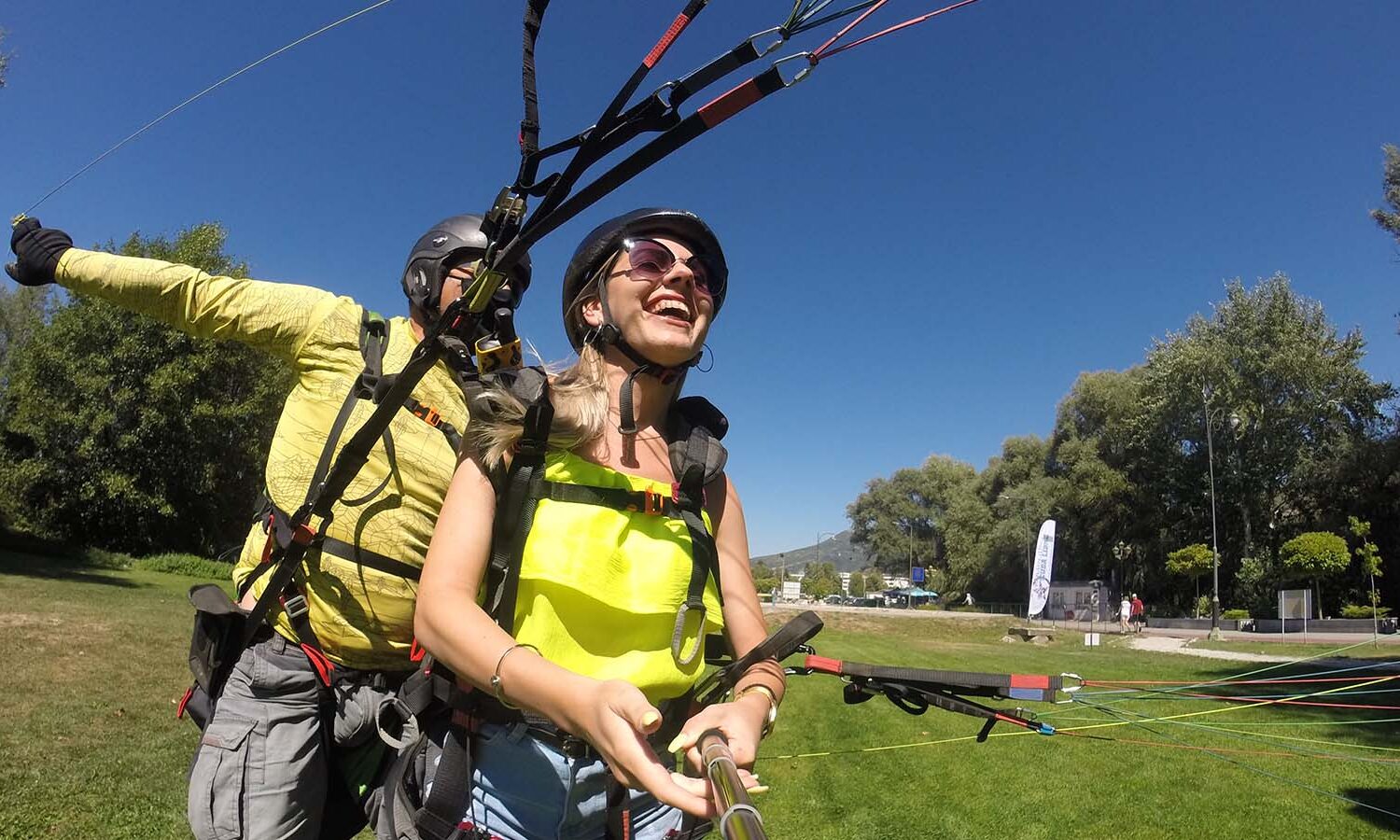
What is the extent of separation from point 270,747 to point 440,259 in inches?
63.0

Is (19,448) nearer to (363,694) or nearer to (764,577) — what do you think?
(363,694)

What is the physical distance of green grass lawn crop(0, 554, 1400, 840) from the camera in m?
6.65

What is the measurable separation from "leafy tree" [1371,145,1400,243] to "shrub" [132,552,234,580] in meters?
47.4

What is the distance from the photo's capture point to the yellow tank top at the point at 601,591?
5.34 ft

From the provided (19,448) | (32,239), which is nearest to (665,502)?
(32,239)

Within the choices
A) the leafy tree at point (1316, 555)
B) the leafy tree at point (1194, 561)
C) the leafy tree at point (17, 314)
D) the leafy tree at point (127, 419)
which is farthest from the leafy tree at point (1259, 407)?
the leafy tree at point (17, 314)

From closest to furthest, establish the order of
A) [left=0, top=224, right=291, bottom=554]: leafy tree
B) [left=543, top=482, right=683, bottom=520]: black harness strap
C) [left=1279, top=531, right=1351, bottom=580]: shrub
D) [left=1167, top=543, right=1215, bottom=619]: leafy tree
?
1. [left=543, top=482, right=683, bottom=520]: black harness strap
2. [left=0, top=224, right=291, bottom=554]: leafy tree
3. [left=1279, top=531, right=1351, bottom=580]: shrub
4. [left=1167, top=543, right=1215, bottom=619]: leafy tree

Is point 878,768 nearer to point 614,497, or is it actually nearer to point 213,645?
point 213,645

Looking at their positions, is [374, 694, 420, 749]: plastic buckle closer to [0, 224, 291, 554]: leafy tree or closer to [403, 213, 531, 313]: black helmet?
[403, 213, 531, 313]: black helmet

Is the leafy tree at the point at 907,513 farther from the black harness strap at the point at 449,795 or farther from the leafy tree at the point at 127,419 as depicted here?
the black harness strap at the point at 449,795

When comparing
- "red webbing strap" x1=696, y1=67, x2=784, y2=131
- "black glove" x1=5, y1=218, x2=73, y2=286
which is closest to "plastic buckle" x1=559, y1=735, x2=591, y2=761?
"red webbing strap" x1=696, y1=67, x2=784, y2=131

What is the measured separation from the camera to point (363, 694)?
2.47 metres

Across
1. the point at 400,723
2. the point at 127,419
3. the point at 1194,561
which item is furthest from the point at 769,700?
the point at 1194,561

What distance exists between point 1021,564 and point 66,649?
62.5 m
